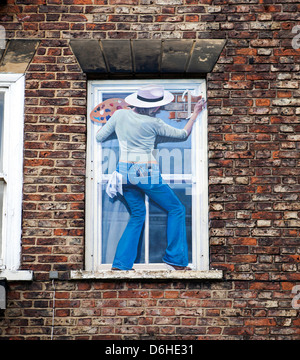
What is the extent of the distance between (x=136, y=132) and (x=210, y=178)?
2.87 feet

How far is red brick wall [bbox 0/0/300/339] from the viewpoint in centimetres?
519

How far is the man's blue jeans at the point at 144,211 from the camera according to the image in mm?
5391

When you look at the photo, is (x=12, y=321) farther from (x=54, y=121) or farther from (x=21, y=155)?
(x=54, y=121)

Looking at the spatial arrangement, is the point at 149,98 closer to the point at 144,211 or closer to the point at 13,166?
the point at 144,211

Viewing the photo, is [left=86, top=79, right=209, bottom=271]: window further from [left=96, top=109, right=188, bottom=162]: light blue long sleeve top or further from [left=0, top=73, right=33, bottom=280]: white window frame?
[left=0, top=73, right=33, bottom=280]: white window frame

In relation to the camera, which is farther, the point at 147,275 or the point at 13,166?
the point at 13,166

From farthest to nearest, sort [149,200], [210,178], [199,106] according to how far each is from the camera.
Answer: [199,106] < [149,200] < [210,178]

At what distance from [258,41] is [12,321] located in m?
3.61

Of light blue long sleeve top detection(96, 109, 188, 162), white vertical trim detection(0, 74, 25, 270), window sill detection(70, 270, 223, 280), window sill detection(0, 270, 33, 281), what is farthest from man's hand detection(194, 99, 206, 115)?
window sill detection(0, 270, 33, 281)

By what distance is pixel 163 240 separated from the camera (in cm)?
544

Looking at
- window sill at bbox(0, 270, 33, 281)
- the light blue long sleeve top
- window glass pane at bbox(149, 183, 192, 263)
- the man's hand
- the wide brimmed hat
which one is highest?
the wide brimmed hat

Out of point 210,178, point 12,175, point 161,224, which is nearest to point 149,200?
point 161,224

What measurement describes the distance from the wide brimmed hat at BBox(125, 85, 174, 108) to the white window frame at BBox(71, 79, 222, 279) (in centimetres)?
8

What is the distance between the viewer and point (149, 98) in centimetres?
563
